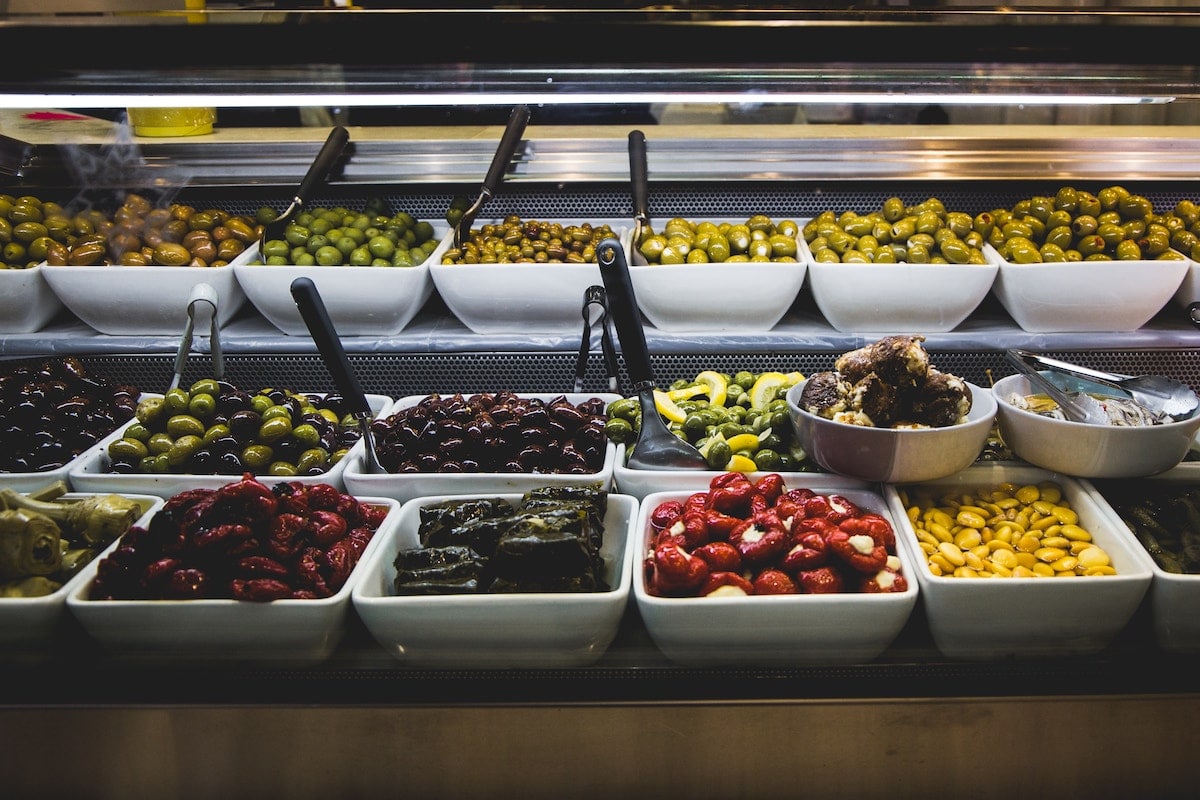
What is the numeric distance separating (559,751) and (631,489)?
1.75 ft

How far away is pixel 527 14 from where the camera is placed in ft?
4.58

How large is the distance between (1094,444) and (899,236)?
87 cm

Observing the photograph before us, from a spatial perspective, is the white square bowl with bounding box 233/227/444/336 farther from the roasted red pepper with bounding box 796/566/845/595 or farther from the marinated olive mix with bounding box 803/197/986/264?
the roasted red pepper with bounding box 796/566/845/595

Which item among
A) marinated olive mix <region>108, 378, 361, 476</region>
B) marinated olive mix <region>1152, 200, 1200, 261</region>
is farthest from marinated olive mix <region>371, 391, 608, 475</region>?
marinated olive mix <region>1152, 200, 1200, 261</region>

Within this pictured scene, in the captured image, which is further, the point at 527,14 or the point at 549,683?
the point at 549,683

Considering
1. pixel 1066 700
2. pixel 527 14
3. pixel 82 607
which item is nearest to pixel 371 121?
pixel 527 14

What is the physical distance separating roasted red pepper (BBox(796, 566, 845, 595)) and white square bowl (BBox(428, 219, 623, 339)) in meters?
0.99

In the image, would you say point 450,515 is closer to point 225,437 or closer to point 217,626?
point 217,626

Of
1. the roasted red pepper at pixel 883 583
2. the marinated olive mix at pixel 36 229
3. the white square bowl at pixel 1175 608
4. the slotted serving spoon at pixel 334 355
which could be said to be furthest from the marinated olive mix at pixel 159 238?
the white square bowl at pixel 1175 608

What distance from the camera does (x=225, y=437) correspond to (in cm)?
193

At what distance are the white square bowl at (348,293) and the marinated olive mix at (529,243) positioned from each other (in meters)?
0.14

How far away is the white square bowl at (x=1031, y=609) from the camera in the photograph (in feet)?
4.74

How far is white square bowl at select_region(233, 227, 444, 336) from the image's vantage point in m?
2.23

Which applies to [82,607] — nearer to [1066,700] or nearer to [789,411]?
[789,411]
